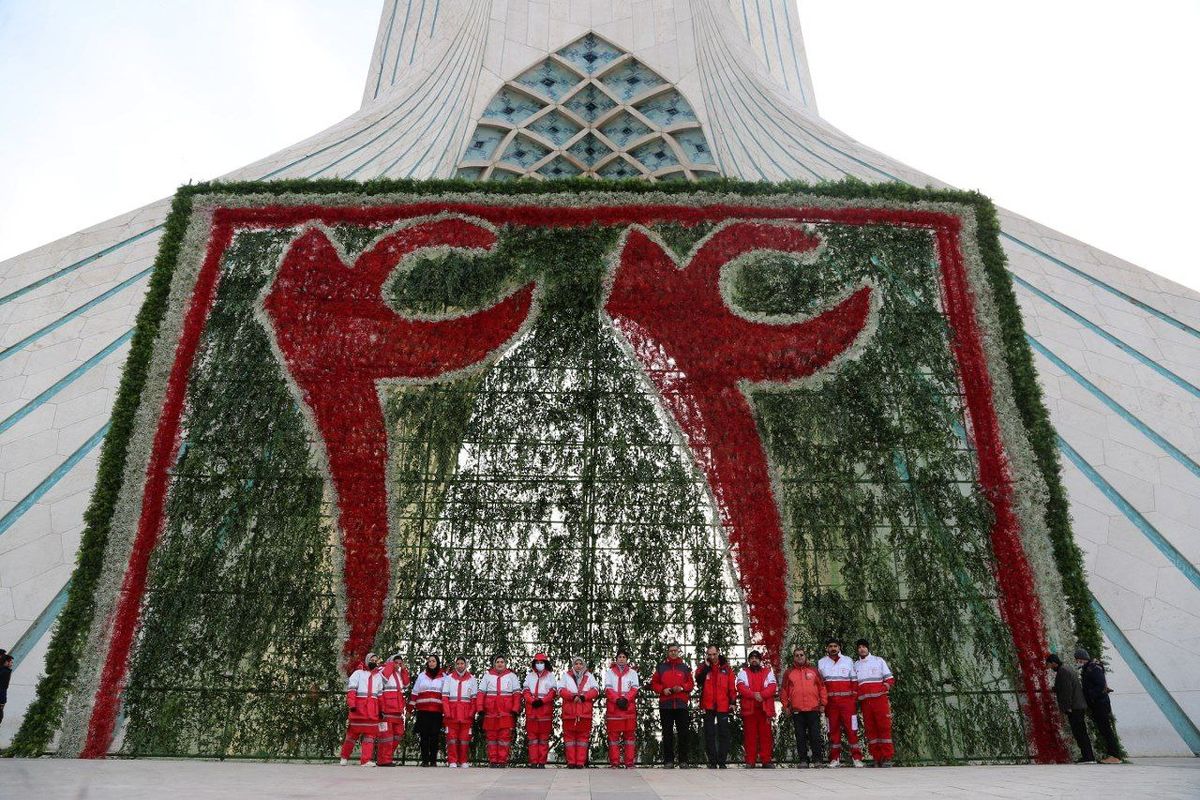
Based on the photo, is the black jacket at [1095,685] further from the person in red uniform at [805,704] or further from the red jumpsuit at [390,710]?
the red jumpsuit at [390,710]

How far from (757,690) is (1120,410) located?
4799mm

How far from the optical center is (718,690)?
5.98m

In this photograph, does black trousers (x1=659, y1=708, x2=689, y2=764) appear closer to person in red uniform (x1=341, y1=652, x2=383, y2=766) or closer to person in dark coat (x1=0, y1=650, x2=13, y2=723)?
person in red uniform (x1=341, y1=652, x2=383, y2=766)

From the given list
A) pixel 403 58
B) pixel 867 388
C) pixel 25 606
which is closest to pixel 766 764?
pixel 867 388

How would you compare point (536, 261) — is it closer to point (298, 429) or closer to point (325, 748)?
point (298, 429)

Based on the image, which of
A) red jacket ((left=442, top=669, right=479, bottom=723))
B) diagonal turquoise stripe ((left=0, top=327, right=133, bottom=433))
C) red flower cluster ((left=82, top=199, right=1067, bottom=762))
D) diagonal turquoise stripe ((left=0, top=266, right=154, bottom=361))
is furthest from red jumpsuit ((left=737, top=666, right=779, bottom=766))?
diagonal turquoise stripe ((left=0, top=266, right=154, bottom=361))

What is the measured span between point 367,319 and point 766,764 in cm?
489

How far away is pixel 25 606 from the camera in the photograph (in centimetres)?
649

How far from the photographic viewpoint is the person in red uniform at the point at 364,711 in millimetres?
5855

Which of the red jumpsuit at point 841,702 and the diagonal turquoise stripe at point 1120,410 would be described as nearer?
the red jumpsuit at point 841,702

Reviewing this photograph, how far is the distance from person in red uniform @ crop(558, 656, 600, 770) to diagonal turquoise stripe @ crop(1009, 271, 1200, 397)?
19.0ft

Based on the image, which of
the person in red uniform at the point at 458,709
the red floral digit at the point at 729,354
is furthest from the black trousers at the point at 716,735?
the person in red uniform at the point at 458,709

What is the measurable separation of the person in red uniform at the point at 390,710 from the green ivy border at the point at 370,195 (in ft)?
7.53

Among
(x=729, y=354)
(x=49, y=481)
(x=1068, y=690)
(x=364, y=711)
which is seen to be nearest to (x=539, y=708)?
(x=364, y=711)
